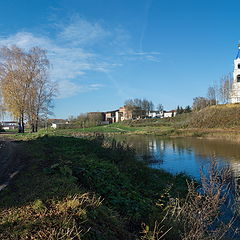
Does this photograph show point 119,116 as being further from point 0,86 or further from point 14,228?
point 14,228

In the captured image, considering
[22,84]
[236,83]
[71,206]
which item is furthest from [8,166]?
[236,83]

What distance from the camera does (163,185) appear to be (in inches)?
401

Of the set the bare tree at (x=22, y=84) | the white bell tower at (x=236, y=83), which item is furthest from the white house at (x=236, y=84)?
the bare tree at (x=22, y=84)

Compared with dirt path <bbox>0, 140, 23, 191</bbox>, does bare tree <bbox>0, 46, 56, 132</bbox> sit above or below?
above

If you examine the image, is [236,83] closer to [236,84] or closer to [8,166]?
[236,84]

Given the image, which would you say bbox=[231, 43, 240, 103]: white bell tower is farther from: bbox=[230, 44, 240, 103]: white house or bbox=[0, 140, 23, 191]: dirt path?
bbox=[0, 140, 23, 191]: dirt path

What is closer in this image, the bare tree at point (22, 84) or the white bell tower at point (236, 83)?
the bare tree at point (22, 84)

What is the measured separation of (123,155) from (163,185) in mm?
3914

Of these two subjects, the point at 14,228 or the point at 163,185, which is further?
the point at 163,185

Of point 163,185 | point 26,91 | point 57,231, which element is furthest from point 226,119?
point 57,231

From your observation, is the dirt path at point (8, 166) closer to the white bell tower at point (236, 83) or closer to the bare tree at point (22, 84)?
the bare tree at point (22, 84)

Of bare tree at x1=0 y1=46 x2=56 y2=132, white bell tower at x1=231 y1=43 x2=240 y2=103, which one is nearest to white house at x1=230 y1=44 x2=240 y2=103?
white bell tower at x1=231 y1=43 x2=240 y2=103

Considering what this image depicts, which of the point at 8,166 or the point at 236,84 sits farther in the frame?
the point at 236,84

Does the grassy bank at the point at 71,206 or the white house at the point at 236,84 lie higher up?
the white house at the point at 236,84
